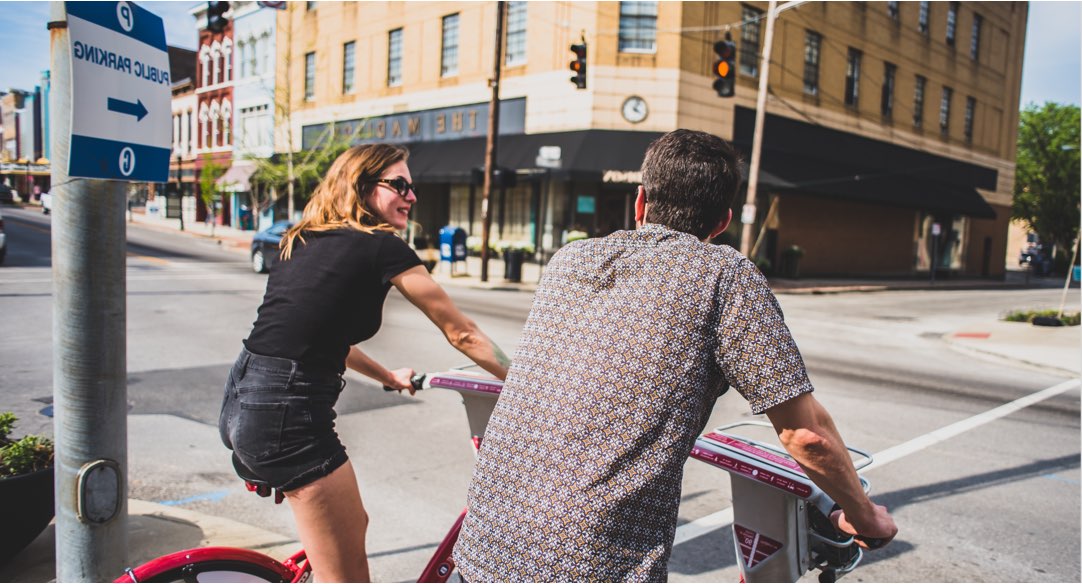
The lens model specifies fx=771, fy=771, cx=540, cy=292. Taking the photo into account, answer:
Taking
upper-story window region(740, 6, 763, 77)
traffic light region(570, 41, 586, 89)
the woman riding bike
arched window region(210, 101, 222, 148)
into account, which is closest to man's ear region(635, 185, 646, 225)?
the woman riding bike

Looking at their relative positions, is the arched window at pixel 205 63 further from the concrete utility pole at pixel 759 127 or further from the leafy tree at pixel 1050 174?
the leafy tree at pixel 1050 174

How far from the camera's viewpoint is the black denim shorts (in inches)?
89.4

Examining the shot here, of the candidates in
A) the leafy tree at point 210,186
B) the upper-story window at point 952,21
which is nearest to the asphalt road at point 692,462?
the leafy tree at point 210,186

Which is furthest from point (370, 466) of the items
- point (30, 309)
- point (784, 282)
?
point (784, 282)

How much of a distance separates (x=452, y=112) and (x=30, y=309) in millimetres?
18090

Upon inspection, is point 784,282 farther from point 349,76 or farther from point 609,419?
point 609,419

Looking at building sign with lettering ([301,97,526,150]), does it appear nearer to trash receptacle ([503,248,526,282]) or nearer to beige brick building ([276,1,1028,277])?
beige brick building ([276,1,1028,277])

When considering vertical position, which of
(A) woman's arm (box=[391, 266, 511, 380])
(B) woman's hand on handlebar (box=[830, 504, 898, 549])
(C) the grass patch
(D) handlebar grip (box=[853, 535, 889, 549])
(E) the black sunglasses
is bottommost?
(C) the grass patch

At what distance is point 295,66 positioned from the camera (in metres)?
34.8

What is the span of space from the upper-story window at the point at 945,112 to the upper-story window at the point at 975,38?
105 inches

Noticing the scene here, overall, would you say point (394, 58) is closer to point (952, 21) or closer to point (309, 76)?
point (309, 76)

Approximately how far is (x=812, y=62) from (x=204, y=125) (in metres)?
32.0

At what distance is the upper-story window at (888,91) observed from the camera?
104 feet

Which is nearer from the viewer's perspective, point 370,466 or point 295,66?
point 370,466
